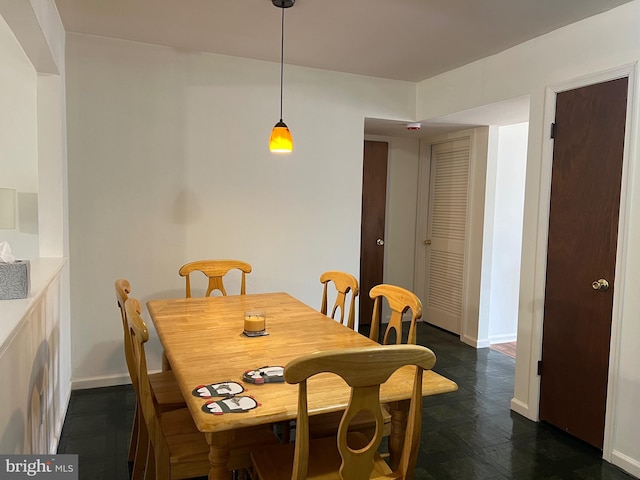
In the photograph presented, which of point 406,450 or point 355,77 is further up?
point 355,77

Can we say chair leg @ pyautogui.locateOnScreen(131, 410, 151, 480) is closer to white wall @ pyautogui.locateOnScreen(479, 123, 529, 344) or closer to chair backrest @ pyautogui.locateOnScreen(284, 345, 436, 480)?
chair backrest @ pyautogui.locateOnScreen(284, 345, 436, 480)

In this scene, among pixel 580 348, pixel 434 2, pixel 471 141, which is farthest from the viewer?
pixel 471 141

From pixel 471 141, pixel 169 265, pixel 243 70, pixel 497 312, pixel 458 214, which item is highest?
pixel 243 70

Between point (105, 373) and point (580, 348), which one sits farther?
point (105, 373)

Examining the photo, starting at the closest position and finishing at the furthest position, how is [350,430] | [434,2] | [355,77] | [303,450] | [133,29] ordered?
1. [303,450]
2. [350,430]
3. [434,2]
4. [133,29]
5. [355,77]

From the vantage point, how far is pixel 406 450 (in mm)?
1522

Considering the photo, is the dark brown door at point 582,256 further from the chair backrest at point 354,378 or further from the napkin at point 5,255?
the napkin at point 5,255

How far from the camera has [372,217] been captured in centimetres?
498

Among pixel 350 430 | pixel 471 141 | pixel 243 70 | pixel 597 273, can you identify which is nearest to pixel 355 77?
pixel 243 70

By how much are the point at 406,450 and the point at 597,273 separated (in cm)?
174

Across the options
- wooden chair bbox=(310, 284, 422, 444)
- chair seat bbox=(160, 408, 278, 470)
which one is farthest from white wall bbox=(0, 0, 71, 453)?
wooden chair bbox=(310, 284, 422, 444)

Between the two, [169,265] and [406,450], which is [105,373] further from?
[406,450]

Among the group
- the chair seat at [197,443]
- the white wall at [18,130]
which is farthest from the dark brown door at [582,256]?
the white wall at [18,130]

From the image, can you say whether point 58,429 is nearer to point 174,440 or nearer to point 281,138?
point 174,440
